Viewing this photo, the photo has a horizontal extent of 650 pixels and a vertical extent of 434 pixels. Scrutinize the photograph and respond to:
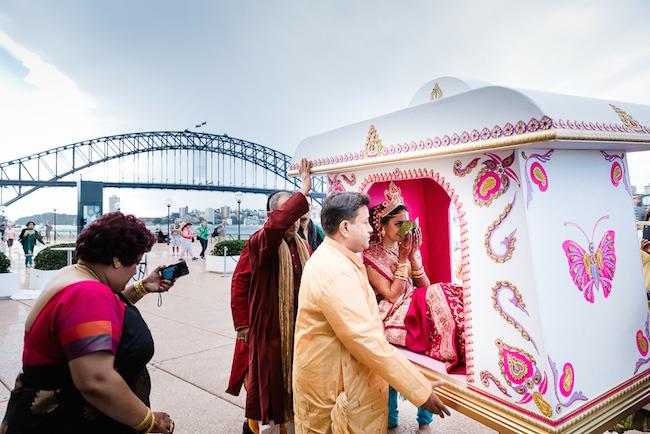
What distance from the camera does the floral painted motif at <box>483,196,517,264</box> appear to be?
179cm

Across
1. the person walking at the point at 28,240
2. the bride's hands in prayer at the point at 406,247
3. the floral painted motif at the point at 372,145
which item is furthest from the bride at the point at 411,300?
the person walking at the point at 28,240

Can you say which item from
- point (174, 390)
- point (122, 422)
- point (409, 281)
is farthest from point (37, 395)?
point (174, 390)

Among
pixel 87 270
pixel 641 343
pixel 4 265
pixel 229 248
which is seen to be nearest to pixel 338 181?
pixel 87 270

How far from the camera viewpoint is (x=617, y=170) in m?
2.20

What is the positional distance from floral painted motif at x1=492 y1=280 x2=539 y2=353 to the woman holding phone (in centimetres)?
147

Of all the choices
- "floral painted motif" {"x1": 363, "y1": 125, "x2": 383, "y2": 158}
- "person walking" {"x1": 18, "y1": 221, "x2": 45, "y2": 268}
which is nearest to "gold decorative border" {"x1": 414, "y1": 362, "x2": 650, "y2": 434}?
"floral painted motif" {"x1": 363, "y1": 125, "x2": 383, "y2": 158}

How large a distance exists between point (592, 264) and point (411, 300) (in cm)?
97

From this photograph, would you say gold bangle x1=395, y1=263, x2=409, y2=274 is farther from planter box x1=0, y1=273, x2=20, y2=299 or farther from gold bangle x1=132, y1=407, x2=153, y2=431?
planter box x1=0, y1=273, x2=20, y2=299

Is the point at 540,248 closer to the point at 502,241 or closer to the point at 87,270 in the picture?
the point at 502,241

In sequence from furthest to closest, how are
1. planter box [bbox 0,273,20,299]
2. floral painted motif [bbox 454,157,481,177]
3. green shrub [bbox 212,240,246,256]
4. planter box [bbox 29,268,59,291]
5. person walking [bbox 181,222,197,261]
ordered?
person walking [bbox 181,222,197,261], green shrub [bbox 212,240,246,256], planter box [bbox 29,268,59,291], planter box [bbox 0,273,20,299], floral painted motif [bbox 454,157,481,177]

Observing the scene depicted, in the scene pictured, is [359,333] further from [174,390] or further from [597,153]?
[174,390]

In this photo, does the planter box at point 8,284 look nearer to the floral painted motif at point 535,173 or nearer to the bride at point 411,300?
the bride at point 411,300

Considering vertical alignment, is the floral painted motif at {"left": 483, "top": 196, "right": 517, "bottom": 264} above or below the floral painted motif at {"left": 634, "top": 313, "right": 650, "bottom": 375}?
above

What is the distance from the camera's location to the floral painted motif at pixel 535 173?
1749 millimetres
